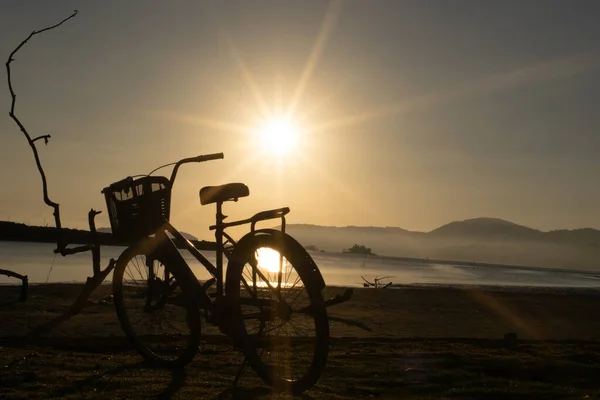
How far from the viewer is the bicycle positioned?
16.1ft

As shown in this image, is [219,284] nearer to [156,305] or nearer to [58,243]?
[156,305]

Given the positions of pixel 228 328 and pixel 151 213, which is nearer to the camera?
pixel 228 328

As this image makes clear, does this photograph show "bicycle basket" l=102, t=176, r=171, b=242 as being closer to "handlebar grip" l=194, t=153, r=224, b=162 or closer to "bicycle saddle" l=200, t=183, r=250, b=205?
"handlebar grip" l=194, t=153, r=224, b=162

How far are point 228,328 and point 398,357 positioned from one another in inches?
99.0

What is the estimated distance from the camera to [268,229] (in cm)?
510

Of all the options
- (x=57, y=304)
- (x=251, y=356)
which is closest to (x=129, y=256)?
(x=251, y=356)

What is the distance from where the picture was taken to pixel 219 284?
548 cm

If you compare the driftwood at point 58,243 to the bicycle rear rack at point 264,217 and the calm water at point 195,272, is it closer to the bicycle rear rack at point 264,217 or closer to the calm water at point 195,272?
the bicycle rear rack at point 264,217

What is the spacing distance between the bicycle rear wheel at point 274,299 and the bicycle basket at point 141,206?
1153mm

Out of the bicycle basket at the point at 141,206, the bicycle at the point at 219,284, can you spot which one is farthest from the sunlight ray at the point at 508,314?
the bicycle basket at the point at 141,206

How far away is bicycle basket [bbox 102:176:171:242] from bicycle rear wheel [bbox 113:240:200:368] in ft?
0.58

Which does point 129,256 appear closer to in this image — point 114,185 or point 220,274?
point 114,185

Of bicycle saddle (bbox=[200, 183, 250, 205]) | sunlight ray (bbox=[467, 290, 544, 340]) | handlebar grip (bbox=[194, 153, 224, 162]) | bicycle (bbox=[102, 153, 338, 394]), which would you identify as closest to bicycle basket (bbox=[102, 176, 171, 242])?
bicycle (bbox=[102, 153, 338, 394])

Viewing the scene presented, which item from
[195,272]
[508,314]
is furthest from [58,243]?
[195,272]
